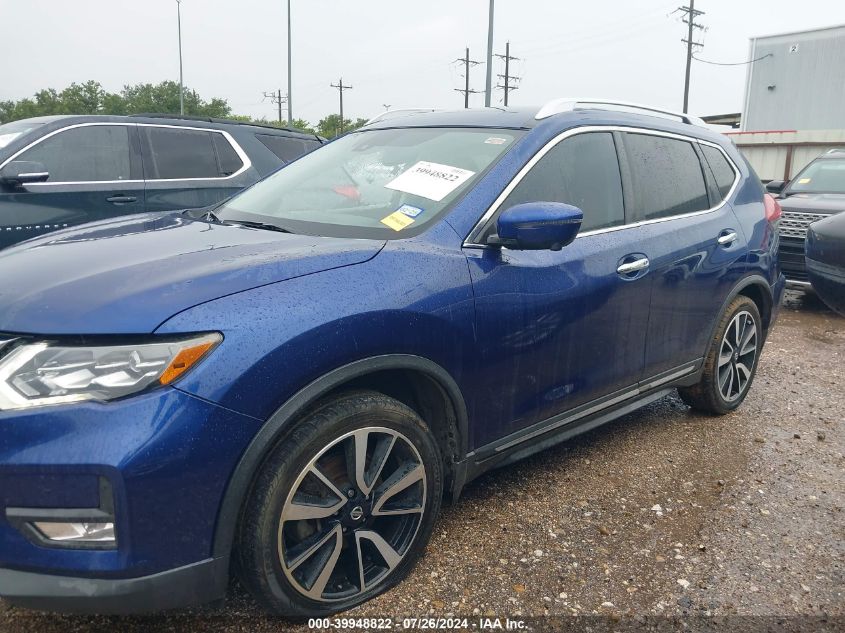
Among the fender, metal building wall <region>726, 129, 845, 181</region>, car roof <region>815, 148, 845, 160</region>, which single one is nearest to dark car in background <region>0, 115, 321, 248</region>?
the fender

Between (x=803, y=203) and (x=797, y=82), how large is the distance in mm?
40098

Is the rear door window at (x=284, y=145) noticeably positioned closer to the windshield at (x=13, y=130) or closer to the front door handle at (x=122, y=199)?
the front door handle at (x=122, y=199)

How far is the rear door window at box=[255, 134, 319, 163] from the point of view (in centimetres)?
689

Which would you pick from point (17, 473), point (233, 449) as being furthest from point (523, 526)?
point (17, 473)

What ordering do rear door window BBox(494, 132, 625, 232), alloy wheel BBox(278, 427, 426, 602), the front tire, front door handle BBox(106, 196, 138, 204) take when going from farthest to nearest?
front door handle BBox(106, 196, 138, 204), rear door window BBox(494, 132, 625, 232), alloy wheel BBox(278, 427, 426, 602), the front tire

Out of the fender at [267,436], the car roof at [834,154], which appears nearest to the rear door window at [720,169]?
the fender at [267,436]

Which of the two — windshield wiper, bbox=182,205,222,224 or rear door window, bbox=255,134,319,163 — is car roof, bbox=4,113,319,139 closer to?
rear door window, bbox=255,134,319,163

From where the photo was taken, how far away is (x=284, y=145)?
704 cm

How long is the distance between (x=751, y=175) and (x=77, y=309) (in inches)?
155

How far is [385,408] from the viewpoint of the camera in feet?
7.48

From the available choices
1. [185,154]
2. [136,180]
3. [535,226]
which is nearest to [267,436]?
[535,226]

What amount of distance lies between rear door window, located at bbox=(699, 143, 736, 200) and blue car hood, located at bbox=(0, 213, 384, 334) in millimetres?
2479

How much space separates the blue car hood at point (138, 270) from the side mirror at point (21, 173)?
2.80 meters

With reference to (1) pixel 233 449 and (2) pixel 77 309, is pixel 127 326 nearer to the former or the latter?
(2) pixel 77 309
